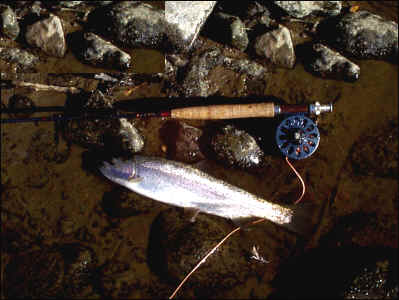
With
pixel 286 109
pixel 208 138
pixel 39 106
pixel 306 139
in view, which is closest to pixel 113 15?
pixel 39 106

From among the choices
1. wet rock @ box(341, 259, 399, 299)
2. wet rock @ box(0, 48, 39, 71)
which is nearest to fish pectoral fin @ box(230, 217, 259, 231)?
wet rock @ box(341, 259, 399, 299)

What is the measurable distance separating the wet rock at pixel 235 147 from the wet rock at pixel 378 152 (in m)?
1.27

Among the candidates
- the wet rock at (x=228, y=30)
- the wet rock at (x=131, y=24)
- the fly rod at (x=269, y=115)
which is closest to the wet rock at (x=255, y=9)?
the wet rock at (x=228, y=30)

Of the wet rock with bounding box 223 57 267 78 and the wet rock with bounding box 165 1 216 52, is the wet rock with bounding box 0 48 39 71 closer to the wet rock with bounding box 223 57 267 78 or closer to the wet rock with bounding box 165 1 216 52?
the wet rock with bounding box 165 1 216 52

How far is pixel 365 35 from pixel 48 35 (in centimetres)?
367

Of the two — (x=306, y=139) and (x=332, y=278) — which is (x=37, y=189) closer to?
(x=306, y=139)

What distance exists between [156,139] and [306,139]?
1.73 metres

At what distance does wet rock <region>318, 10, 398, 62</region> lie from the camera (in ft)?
13.6

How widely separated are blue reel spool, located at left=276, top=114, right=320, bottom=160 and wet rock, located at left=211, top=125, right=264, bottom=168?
35 centimetres

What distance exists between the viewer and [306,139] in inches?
152

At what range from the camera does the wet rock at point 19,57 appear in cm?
396

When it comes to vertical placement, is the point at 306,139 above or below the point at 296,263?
above

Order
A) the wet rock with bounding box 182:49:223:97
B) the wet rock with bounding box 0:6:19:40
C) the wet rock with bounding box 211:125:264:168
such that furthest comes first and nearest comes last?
the wet rock with bounding box 182:49:223:97, the wet rock with bounding box 211:125:264:168, the wet rock with bounding box 0:6:19:40

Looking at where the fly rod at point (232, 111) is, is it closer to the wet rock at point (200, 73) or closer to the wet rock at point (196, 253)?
the wet rock at point (200, 73)
